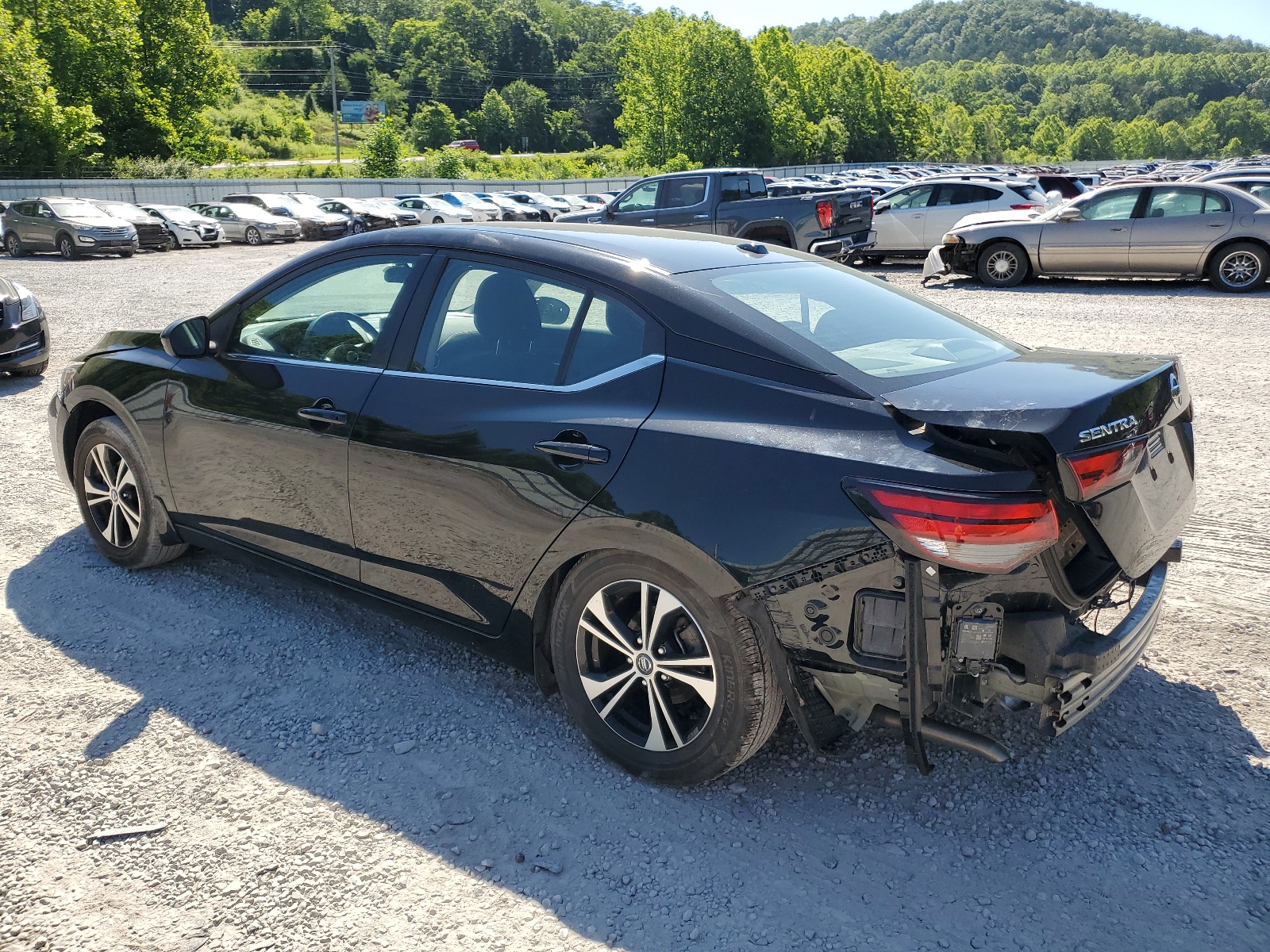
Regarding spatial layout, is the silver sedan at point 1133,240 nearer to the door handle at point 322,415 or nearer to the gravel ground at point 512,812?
the gravel ground at point 512,812

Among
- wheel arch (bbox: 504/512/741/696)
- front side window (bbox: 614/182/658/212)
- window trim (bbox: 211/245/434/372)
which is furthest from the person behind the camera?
front side window (bbox: 614/182/658/212)

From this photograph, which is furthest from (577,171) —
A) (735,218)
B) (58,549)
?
(58,549)

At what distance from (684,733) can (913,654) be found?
2.55ft

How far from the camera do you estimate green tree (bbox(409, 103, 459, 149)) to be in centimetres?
12450

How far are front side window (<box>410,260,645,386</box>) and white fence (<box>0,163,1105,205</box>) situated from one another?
44.2 meters

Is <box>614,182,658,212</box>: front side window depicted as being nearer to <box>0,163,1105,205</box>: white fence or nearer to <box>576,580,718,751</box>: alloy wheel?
<box>576,580,718,751</box>: alloy wheel

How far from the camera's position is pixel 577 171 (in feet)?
299

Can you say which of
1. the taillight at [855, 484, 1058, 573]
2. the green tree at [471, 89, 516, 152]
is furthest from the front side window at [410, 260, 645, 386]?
the green tree at [471, 89, 516, 152]

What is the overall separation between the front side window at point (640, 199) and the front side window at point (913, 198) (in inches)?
199

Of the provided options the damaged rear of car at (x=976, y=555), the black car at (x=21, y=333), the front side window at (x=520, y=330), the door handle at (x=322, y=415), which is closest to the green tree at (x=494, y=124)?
the black car at (x=21, y=333)

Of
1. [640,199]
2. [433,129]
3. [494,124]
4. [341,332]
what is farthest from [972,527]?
[494,124]

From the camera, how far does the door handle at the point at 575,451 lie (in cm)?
298

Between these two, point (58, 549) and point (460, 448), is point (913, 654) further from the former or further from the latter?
point (58, 549)

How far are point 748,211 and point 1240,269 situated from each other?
7185 millimetres
